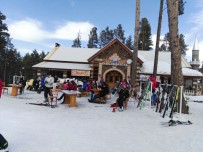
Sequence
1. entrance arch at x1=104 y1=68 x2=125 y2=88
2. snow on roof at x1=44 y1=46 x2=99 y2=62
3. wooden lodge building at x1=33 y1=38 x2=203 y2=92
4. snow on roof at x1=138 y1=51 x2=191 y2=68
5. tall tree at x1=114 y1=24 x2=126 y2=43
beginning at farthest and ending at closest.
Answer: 1. tall tree at x1=114 y1=24 x2=126 y2=43
2. snow on roof at x1=138 y1=51 x2=191 y2=68
3. snow on roof at x1=44 y1=46 x2=99 y2=62
4. entrance arch at x1=104 y1=68 x2=125 y2=88
5. wooden lodge building at x1=33 y1=38 x2=203 y2=92

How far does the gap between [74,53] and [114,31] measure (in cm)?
4508

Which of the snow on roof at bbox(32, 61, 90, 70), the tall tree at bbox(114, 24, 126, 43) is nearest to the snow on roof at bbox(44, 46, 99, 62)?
the snow on roof at bbox(32, 61, 90, 70)

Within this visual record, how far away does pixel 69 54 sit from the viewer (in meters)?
35.2

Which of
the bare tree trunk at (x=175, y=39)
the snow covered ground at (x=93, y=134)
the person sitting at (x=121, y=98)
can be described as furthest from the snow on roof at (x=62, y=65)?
the snow covered ground at (x=93, y=134)

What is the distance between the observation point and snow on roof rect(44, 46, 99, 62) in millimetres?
33691

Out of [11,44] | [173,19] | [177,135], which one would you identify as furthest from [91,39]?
[177,135]

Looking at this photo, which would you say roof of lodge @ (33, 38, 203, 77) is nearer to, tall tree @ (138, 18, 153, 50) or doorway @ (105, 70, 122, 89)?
doorway @ (105, 70, 122, 89)

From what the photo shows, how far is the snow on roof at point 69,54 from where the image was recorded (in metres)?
33.7

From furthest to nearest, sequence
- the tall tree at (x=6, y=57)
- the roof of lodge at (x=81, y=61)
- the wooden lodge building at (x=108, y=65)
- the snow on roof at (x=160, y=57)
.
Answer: the tall tree at (x=6, y=57), the snow on roof at (x=160, y=57), the roof of lodge at (x=81, y=61), the wooden lodge building at (x=108, y=65)

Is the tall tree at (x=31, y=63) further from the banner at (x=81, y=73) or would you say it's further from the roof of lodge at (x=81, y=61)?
the banner at (x=81, y=73)

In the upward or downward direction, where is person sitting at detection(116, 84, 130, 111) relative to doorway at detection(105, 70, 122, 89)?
downward

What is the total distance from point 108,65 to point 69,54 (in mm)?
7791

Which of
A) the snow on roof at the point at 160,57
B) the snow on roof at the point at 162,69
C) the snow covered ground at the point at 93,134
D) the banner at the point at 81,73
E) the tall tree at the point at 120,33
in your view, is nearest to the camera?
the snow covered ground at the point at 93,134

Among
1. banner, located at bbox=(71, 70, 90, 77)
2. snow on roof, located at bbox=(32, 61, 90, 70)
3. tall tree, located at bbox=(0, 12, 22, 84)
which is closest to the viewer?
banner, located at bbox=(71, 70, 90, 77)
